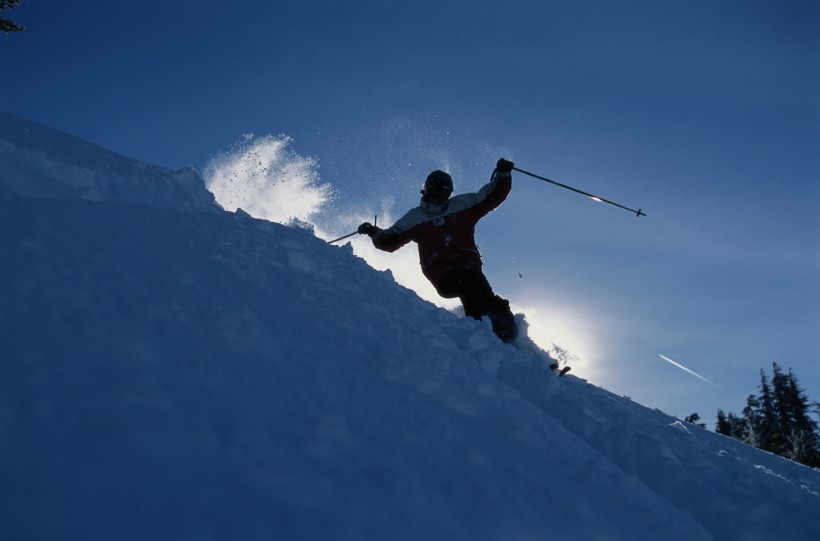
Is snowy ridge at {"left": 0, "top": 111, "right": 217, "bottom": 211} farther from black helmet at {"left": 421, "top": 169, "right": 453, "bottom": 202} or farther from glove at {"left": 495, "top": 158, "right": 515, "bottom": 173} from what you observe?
glove at {"left": 495, "top": 158, "right": 515, "bottom": 173}

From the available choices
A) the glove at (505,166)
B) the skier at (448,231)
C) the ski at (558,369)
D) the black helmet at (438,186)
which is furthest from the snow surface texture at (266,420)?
the glove at (505,166)

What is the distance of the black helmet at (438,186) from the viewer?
7.15m

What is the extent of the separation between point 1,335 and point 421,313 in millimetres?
3107

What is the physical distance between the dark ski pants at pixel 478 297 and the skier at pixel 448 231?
0.5 inches

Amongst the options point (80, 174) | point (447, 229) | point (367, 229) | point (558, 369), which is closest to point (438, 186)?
point (447, 229)

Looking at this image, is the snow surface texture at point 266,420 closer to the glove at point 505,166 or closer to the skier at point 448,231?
the skier at point 448,231

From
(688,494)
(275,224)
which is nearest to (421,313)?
(275,224)

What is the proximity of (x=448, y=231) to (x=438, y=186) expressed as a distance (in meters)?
0.75

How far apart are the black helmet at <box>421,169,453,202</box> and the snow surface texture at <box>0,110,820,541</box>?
3.33 meters

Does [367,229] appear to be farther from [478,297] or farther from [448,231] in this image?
[478,297]

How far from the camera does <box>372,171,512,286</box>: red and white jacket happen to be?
6824 millimetres

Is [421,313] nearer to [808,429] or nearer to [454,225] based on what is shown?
[454,225]

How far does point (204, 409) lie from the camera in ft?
6.53

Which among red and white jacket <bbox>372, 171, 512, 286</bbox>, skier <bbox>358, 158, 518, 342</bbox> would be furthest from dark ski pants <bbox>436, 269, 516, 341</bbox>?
red and white jacket <bbox>372, 171, 512, 286</bbox>
